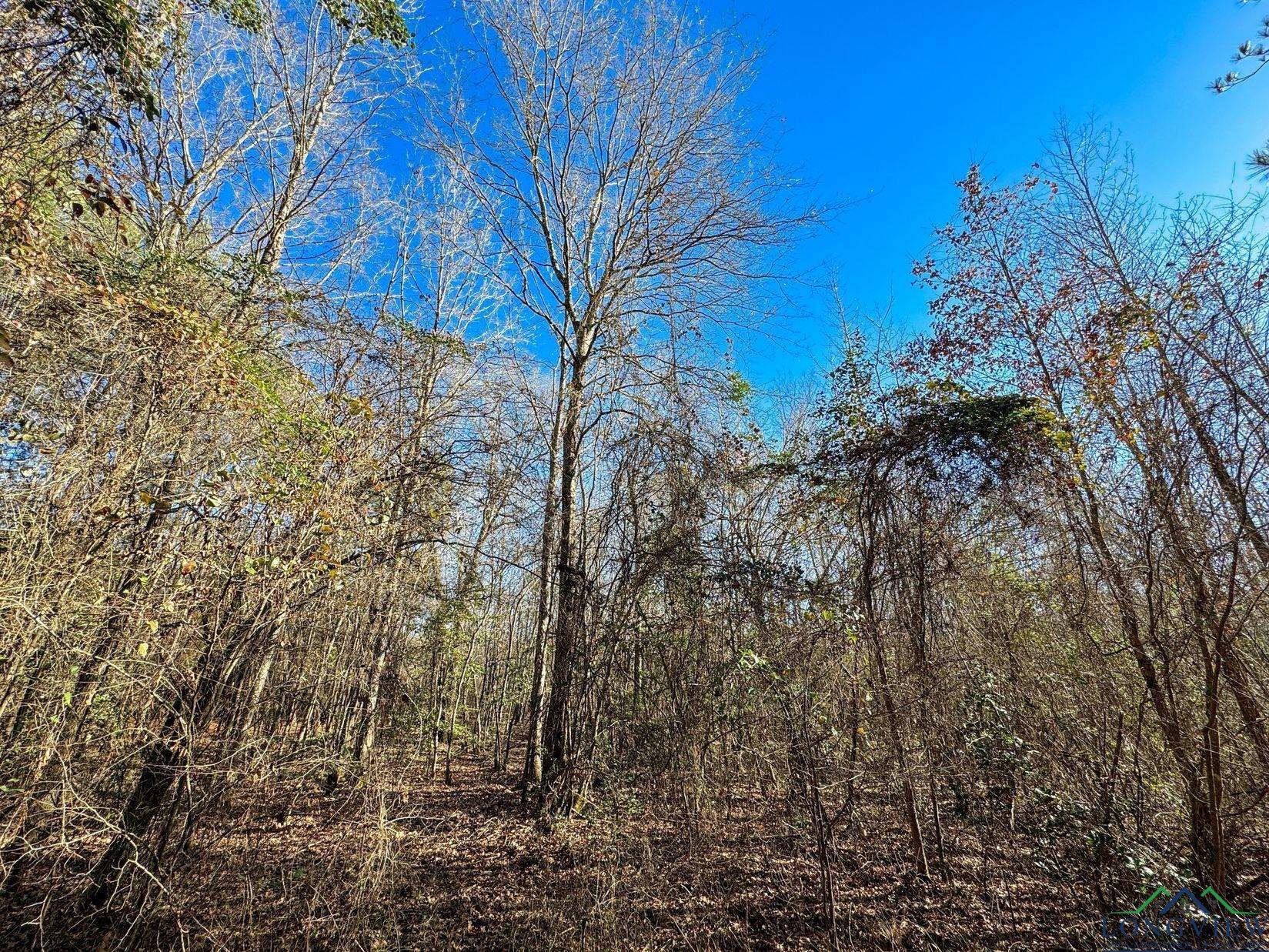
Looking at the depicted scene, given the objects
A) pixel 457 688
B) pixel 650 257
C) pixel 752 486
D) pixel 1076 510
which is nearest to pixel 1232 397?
pixel 1076 510

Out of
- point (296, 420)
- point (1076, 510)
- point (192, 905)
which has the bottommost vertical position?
point (192, 905)

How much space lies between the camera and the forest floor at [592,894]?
356 cm

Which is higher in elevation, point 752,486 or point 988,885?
point 752,486

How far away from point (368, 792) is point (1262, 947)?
595cm

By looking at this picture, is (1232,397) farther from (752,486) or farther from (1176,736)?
(752,486)

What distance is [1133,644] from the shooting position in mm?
3568

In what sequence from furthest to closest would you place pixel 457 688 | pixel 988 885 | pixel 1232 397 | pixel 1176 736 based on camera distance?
pixel 457 688 → pixel 988 885 → pixel 1176 736 → pixel 1232 397

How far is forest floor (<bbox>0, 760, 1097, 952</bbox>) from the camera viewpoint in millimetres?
3559

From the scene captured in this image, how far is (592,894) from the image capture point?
4082mm

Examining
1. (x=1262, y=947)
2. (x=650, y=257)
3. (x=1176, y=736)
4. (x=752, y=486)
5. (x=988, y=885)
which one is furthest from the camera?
(x=650, y=257)

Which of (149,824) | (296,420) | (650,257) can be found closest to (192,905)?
(149,824)

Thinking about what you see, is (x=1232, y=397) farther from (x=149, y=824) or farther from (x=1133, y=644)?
(x=149, y=824)

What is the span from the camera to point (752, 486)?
20.2ft

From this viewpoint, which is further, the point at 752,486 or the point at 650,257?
the point at 650,257
